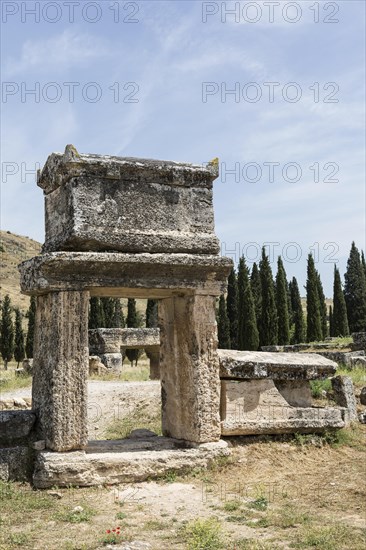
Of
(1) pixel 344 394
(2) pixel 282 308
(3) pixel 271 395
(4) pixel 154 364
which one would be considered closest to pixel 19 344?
(2) pixel 282 308

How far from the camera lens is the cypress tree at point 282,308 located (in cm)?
3850

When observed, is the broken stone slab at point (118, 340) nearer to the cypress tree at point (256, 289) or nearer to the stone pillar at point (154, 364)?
the stone pillar at point (154, 364)

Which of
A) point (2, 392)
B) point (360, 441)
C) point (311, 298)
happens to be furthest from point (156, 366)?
point (311, 298)

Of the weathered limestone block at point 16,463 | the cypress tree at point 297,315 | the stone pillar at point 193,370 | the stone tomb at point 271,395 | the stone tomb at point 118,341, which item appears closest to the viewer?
the weathered limestone block at point 16,463

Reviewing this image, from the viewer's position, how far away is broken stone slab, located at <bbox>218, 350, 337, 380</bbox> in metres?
8.51

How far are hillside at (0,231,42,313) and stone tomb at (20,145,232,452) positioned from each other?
1877 inches

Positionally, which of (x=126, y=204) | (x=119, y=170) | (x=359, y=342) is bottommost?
(x=359, y=342)

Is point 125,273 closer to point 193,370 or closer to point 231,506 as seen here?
point 193,370

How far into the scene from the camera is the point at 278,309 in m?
39.9

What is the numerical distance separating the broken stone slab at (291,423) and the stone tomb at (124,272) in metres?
0.38

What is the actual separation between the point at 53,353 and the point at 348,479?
12.3ft

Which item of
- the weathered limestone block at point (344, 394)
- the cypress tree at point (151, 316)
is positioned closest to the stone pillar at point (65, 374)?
the weathered limestone block at point (344, 394)

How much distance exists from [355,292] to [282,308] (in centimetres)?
939

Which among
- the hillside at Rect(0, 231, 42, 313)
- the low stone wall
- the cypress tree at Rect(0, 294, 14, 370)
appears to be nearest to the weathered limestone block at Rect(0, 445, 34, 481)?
the low stone wall
